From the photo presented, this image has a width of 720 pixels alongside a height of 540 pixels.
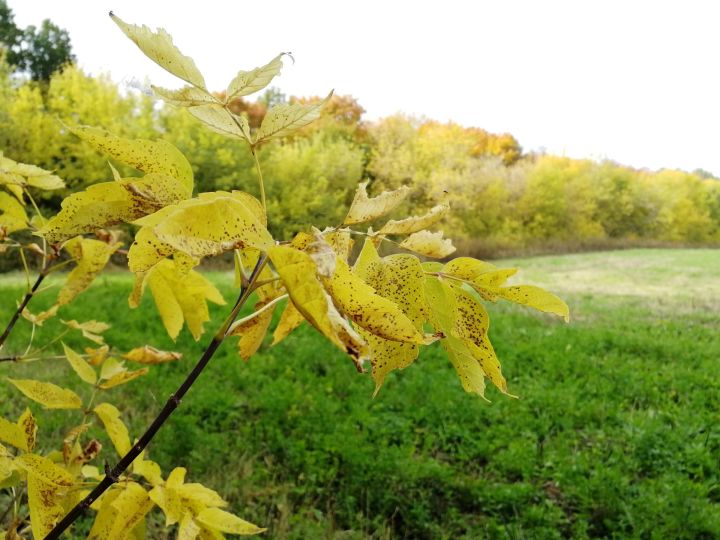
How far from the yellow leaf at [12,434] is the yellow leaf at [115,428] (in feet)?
0.34

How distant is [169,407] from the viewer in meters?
0.49

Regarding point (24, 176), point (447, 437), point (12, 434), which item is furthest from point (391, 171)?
point (12, 434)

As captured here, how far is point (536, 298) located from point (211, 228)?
294mm

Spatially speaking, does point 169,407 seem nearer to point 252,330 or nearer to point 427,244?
point 252,330

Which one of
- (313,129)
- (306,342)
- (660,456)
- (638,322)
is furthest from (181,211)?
(313,129)

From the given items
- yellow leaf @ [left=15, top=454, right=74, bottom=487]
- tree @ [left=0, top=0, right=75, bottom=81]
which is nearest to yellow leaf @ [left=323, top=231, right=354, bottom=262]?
yellow leaf @ [left=15, top=454, right=74, bottom=487]

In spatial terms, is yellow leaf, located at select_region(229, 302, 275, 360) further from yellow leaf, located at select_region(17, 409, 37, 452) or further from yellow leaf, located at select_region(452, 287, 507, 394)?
yellow leaf, located at select_region(17, 409, 37, 452)

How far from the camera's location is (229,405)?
4109mm

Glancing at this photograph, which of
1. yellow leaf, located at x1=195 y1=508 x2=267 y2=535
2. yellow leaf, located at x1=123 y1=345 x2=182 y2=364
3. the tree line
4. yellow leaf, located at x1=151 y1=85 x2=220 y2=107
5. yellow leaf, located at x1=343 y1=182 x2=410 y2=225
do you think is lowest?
yellow leaf, located at x1=195 y1=508 x2=267 y2=535

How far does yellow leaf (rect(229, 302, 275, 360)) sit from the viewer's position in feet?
1.78

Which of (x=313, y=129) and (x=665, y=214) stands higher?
(x=313, y=129)

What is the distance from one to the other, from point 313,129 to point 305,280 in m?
33.4

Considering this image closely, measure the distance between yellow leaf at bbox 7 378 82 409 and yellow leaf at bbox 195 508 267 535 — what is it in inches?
10.3

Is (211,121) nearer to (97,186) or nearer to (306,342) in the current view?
(97,186)
